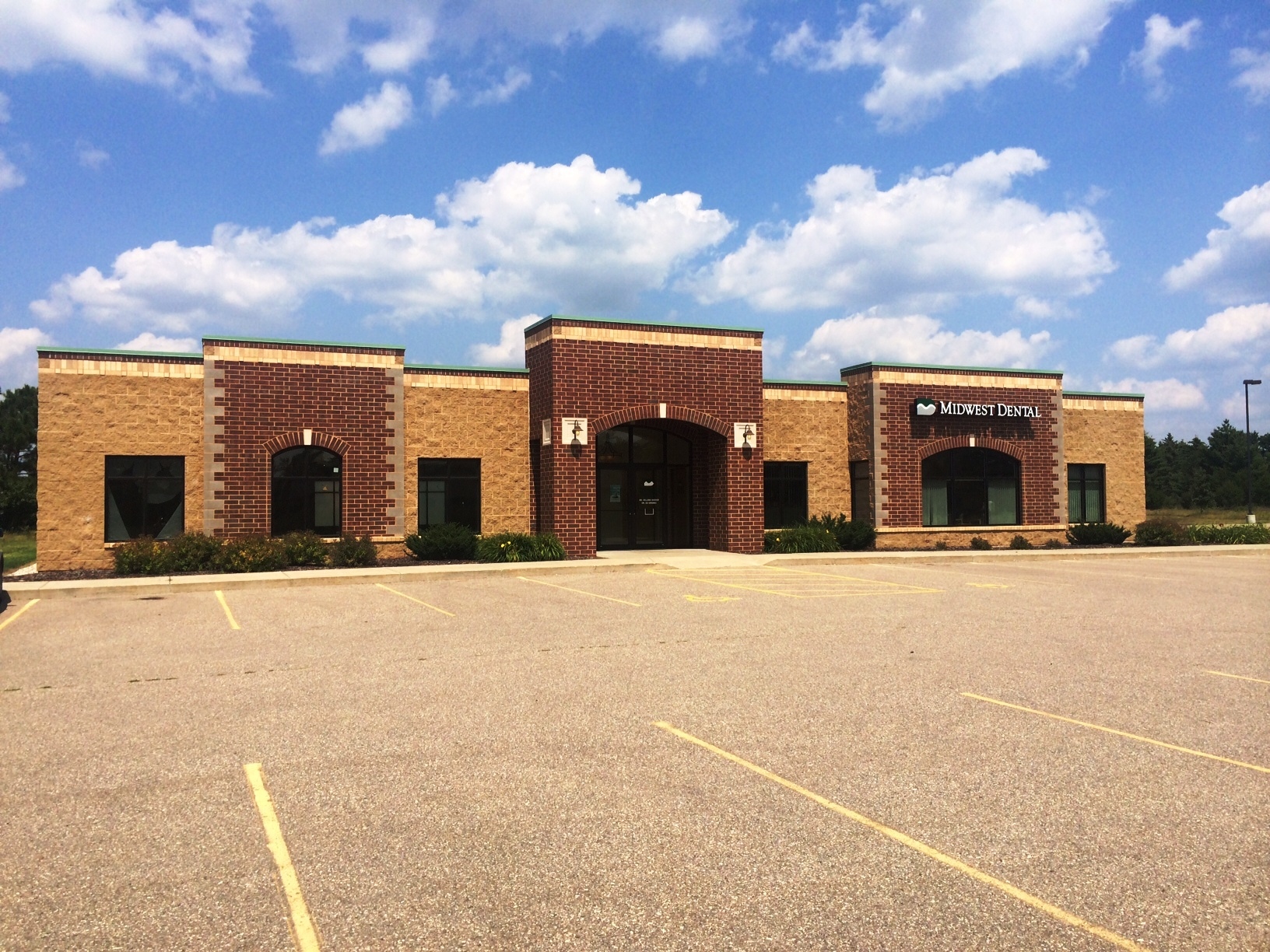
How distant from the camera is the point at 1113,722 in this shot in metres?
7.59

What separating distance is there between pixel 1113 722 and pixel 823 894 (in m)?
4.27

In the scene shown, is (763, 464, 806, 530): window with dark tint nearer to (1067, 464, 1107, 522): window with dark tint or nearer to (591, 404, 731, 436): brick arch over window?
(591, 404, 731, 436): brick arch over window

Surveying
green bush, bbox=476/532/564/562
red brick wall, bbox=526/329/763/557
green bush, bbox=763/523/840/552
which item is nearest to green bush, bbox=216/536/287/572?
green bush, bbox=476/532/564/562

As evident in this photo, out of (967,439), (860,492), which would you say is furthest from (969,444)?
(860,492)

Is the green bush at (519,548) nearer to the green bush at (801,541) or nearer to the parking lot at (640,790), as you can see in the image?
the green bush at (801,541)

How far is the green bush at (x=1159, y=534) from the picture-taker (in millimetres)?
30719

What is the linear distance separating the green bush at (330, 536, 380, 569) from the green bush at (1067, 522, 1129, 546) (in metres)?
21.6

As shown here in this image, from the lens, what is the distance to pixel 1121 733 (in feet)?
23.9

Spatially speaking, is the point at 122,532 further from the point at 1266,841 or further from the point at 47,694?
the point at 1266,841

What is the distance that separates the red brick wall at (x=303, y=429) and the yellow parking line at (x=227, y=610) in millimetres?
5211

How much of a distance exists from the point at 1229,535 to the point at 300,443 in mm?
29257

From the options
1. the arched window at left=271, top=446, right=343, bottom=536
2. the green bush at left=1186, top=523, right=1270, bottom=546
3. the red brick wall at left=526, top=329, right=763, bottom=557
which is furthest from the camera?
the green bush at left=1186, top=523, right=1270, bottom=546

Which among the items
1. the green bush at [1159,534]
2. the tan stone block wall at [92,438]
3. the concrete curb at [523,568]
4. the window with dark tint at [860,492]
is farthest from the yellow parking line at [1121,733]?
the green bush at [1159,534]

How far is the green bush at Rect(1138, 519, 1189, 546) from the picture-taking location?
30.7m
